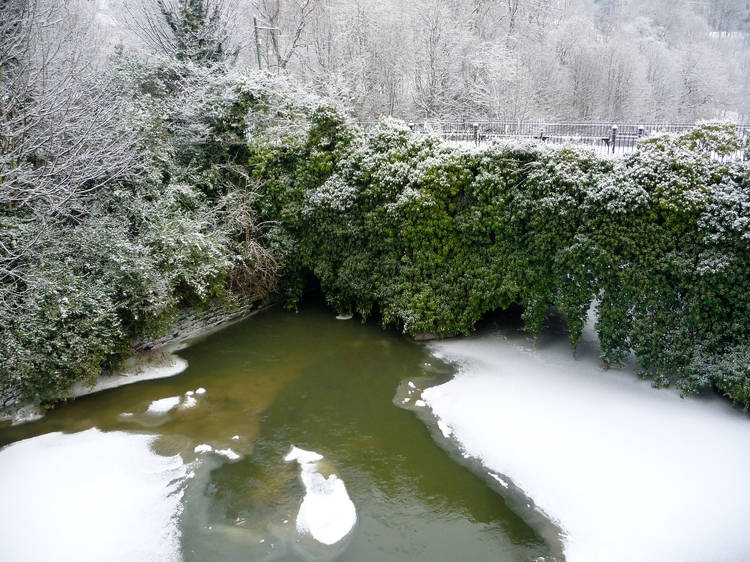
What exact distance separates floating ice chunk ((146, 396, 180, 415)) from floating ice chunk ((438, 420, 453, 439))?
6388mm

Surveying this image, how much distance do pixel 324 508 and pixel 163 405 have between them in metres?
5.42

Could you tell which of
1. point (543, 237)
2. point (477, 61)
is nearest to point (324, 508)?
point (543, 237)

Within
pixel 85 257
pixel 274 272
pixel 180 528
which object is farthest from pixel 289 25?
pixel 180 528

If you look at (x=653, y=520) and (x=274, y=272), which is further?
(x=274, y=272)

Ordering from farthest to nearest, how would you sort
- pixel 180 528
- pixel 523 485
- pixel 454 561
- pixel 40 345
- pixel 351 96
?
pixel 351 96 → pixel 40 345 → pixel 523 485 → pixel 180 528 → pixel 454 561

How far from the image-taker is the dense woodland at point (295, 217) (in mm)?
10945

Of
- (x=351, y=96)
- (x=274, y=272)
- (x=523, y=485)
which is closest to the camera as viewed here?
(x=523, y=485)

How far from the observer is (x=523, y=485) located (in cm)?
942

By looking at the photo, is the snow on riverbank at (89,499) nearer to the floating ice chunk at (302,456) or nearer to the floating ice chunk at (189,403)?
the floating ice chunk at (189,403)

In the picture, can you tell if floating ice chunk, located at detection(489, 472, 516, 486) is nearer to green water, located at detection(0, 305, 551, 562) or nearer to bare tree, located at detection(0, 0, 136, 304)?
green water, located at detection(0, 305, 551, 562)

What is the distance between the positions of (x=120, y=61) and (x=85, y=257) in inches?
387

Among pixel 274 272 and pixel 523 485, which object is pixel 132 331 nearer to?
pixel 274 272

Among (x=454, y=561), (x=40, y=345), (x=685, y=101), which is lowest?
(x=454, y=561)

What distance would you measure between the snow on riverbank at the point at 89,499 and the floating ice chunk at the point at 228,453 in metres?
0.81
